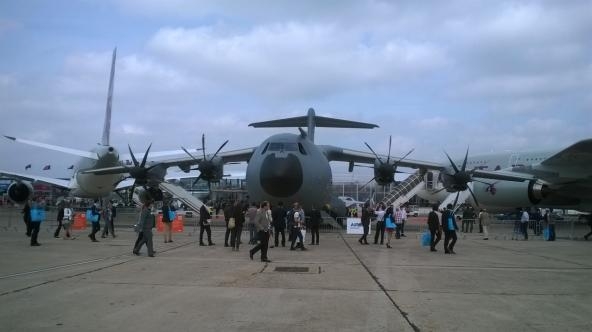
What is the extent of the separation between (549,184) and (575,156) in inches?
91.7

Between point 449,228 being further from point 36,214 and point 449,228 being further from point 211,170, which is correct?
point 211,170

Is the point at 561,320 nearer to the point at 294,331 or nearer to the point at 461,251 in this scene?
the point at 294,331

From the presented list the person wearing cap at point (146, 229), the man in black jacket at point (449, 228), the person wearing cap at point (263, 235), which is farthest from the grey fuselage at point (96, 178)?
the man in black jacket at point (449, 228)

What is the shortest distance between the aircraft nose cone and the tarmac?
4.54m

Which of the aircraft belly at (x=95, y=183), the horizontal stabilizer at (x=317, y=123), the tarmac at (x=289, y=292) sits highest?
the horizontal stabilizer at (x=317, y=123)

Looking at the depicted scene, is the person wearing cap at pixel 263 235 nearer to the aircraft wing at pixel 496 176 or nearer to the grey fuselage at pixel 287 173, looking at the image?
the grey fuselage at pixel 287 173

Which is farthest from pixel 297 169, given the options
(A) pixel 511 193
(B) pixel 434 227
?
(A) pixel 511 193

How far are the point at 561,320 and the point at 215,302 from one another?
4.58 metres

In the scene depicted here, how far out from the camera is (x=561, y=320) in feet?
20.7

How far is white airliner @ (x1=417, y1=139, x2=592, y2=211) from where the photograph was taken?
26781 mm

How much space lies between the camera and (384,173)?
2461 centimetres

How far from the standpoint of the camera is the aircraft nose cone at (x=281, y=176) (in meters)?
18.0

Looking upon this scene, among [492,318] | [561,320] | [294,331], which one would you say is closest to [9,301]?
[294,331]

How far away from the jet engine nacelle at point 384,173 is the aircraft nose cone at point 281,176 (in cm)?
727
